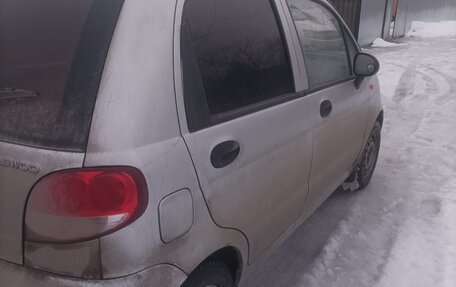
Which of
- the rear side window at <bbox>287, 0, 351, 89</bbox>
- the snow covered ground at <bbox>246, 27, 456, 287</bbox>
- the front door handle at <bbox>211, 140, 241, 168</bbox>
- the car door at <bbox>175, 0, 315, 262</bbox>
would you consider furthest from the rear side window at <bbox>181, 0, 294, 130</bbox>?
the snow covered ground at <bbox>246, 27, 456, 287</bbox>

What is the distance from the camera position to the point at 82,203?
1396 mm

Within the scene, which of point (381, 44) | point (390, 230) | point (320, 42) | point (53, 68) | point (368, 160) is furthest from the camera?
point (381, 44)

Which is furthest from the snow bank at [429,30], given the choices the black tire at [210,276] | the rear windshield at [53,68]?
the rear windshield at [53,68]

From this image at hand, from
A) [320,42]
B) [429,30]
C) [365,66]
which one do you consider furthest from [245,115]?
[429,30]

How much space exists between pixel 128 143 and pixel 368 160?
3205mm

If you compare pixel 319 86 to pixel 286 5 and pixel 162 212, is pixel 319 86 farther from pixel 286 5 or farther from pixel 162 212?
pixel 162 212

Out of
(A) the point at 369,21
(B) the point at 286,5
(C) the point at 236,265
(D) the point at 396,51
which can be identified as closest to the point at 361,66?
(B) the point at 286,5

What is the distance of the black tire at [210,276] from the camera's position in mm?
1762

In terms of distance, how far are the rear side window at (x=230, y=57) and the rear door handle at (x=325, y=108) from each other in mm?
389

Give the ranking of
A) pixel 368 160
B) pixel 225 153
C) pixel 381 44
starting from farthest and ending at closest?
pixel 381 44 → pixel 368 160 → pixel 225 153

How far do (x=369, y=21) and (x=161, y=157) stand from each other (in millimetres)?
15596

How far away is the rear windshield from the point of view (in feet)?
4.66

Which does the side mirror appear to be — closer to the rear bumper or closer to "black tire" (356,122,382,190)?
"black tire" (356,122,382,190)

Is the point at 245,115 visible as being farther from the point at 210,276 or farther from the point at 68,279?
the point at 68,279
